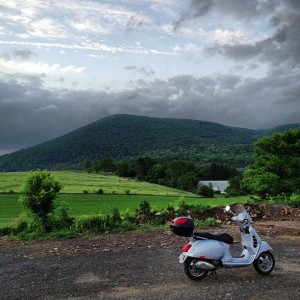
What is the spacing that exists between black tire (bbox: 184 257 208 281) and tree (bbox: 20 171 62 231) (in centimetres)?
747

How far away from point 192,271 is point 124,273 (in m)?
1.64

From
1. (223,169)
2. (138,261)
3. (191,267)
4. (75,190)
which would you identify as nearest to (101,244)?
(138,261)

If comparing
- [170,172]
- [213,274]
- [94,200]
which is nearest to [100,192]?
[94,200]

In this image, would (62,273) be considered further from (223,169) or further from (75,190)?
(223,169)

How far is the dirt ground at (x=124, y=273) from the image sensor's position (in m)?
7.64

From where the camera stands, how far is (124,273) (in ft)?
29.9

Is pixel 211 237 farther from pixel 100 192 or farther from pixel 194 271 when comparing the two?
pixel 100 192

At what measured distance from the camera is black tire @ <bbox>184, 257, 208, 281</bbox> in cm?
834

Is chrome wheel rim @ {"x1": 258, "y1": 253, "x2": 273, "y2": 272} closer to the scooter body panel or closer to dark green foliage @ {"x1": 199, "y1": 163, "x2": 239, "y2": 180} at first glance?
the scooter body panel

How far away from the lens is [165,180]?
101438mm

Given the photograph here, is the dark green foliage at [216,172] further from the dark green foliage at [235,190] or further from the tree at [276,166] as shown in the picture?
the tree at [276,166]

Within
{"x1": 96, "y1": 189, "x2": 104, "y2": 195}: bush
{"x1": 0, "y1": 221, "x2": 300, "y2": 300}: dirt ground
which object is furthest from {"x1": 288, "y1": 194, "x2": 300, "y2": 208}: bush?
{"x1": 96, "y1": 189, "x2": 104, "y2": 195}: bush

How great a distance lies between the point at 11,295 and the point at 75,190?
54.6 m

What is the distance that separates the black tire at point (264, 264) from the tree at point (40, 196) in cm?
818
